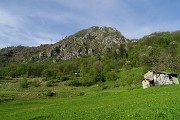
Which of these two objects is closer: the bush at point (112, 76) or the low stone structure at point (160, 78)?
the low stone structure at point (160, 78)

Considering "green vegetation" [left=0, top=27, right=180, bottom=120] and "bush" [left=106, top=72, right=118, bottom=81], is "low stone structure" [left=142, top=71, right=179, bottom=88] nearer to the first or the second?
"green vegetation" [left=0, top=27, right=180, bottom=120]

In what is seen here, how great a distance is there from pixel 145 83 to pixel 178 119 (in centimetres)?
6404

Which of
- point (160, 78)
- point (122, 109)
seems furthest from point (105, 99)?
point (160, 78)

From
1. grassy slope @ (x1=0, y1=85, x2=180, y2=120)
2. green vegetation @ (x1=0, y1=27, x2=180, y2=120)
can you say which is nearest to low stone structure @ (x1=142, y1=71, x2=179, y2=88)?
green vegetation @ (x1=0, y1=27, x2=180, y2=120)

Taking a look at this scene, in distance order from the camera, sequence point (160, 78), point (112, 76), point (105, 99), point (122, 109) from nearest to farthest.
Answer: point (122, 109)
point (105, 99)
point (160, 78)
point (112, 76)

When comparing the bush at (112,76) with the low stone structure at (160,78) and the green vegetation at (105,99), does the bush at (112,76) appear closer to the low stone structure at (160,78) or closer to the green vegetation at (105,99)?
the green vegetation at (105,99)


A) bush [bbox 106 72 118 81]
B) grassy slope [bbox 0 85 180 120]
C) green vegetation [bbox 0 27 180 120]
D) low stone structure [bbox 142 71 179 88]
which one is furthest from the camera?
bush [bbox 106 72 118 81]

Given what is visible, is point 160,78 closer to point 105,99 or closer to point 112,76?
point 105,99

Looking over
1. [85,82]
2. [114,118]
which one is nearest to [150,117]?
[114,118]

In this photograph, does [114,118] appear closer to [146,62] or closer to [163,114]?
[163,114]

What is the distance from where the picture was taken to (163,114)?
22.5 metres

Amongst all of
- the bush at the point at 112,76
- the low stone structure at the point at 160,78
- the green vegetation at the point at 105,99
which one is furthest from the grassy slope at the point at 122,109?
the bush at the point at 112,76

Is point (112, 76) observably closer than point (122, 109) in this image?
No

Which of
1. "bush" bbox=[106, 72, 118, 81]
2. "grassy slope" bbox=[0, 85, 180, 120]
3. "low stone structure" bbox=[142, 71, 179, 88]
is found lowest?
"grassy slope" bbox=[0, 85, 180, 120]
